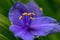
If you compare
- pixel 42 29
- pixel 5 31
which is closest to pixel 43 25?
pixel 42 29

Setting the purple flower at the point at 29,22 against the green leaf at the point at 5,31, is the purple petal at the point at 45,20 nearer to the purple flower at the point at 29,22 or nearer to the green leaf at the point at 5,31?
the purple flower at the point at 29,22

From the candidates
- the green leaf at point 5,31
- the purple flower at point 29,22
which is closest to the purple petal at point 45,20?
the purple flower at point 29,22

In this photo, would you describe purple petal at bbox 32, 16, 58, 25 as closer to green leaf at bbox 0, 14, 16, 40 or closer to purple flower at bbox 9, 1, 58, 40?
purple flower at bbox 9, 1, 58, 40

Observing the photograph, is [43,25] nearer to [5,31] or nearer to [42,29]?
[42,29]

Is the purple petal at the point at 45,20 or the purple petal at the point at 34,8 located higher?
the purple petal at the point at 34,8

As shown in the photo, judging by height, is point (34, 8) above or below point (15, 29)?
above

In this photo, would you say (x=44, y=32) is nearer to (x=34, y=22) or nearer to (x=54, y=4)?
(x=34, y=22)

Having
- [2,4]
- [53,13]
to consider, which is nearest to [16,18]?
[2,4]
